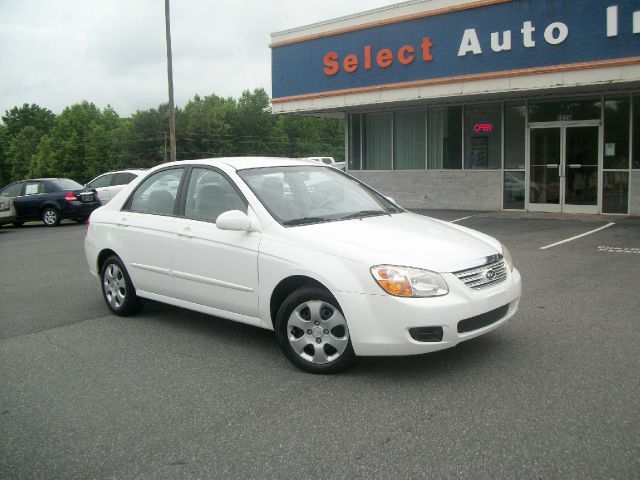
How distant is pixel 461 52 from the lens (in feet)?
54.2

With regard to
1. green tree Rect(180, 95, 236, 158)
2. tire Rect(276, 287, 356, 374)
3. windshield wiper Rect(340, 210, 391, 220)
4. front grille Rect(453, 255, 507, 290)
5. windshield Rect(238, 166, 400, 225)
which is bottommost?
tire Rect(276, 287, 356, 374)

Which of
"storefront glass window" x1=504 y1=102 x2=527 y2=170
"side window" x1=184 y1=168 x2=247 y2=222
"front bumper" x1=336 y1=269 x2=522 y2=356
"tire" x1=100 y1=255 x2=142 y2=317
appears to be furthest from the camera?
"storefront glass window" x1=504 y1=102 x2=527 y2=170

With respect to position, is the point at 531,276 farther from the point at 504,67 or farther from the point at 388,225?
the point at 504,67

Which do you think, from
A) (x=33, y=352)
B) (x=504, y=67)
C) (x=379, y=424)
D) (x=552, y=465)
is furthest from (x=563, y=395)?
(x=504, y=67)

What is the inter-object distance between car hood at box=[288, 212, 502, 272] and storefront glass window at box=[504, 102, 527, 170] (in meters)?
12.6

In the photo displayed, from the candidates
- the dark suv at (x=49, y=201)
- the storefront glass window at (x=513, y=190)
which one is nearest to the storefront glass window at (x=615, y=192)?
the storefront glass window at (x=513, y=190)

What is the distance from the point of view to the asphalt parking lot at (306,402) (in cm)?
336

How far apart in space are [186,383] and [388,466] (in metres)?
1.89

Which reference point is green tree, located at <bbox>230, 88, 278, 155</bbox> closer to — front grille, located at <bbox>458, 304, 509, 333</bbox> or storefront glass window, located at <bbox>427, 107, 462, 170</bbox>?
storefront glass window, located at <bbox>427, 107, 462, 170</bbox>

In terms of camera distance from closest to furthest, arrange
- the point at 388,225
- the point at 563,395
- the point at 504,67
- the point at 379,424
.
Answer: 1. the point at 379,424
2. the point at 563,395
3. the point at 388,225
4. the point at 504,67

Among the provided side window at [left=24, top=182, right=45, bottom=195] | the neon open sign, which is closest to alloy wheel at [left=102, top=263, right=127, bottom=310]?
the neon open sign

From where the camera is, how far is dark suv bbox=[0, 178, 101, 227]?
66.4ft

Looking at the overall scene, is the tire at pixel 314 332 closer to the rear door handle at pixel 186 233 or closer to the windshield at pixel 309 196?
the windshield at pixel 309 196

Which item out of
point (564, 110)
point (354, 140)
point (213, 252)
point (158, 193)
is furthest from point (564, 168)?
point (213, 252)
